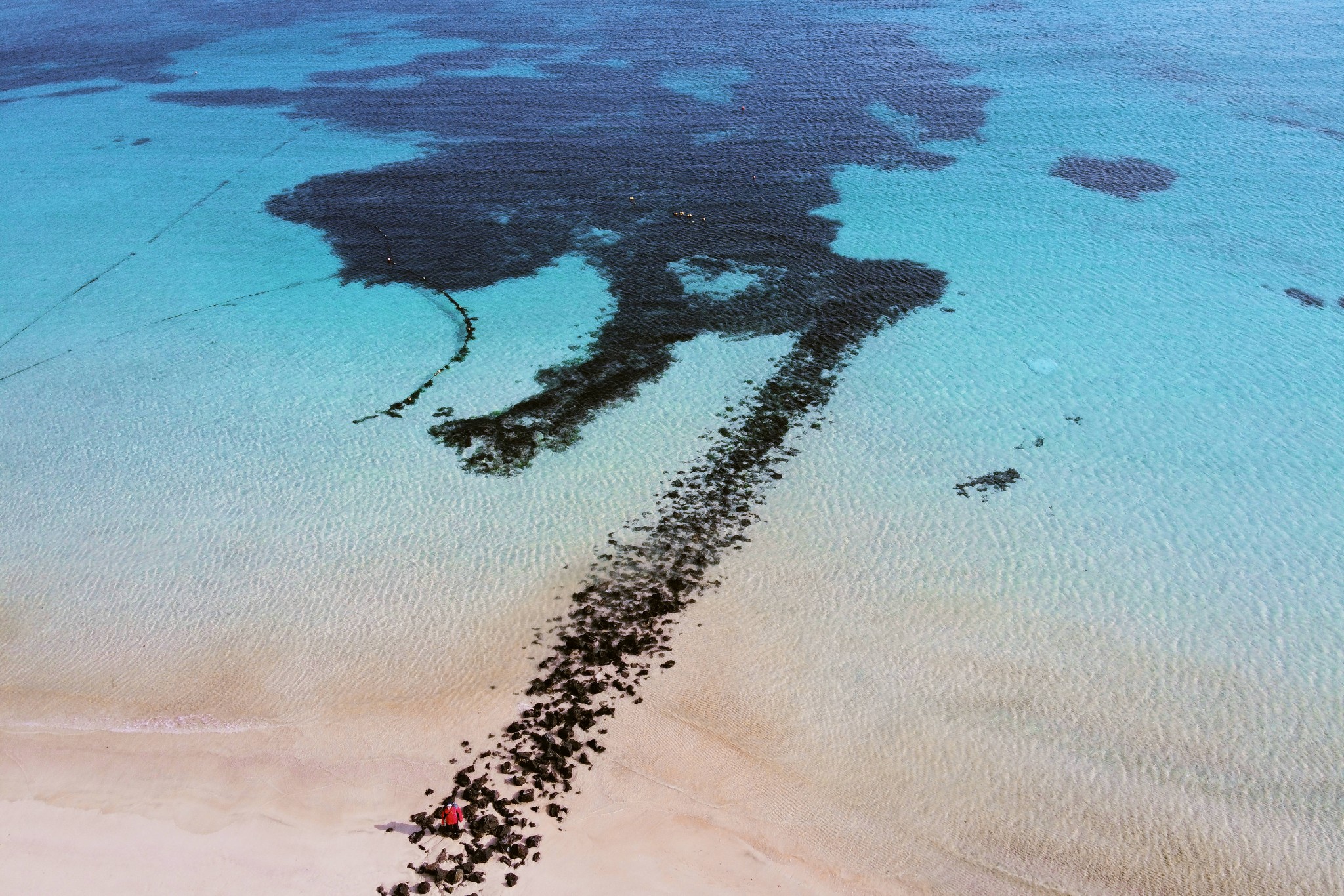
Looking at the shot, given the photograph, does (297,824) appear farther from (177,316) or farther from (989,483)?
(177,316)

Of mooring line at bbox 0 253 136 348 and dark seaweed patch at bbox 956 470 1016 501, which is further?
mooring line at bbox 0 253 136 348

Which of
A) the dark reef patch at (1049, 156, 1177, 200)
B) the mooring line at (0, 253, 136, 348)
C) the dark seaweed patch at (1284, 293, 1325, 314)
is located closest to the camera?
the dark seaweed patch at (1284, 293, 1325, 314)

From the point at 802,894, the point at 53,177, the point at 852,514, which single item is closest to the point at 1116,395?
the point at 852,514

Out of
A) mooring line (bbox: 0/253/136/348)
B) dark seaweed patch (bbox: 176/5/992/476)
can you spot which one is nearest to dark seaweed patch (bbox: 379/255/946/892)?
dark seaweed patch (bbox: 176/5/992/476)

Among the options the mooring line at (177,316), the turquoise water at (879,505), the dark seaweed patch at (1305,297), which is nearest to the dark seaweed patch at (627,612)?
the turquoise water at (879,505)

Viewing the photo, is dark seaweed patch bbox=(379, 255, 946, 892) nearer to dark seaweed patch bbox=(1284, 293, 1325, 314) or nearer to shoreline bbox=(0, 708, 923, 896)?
shoreline bbox=(0, 708, 923, 896)

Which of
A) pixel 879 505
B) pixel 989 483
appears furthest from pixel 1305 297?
pixel 879 505
